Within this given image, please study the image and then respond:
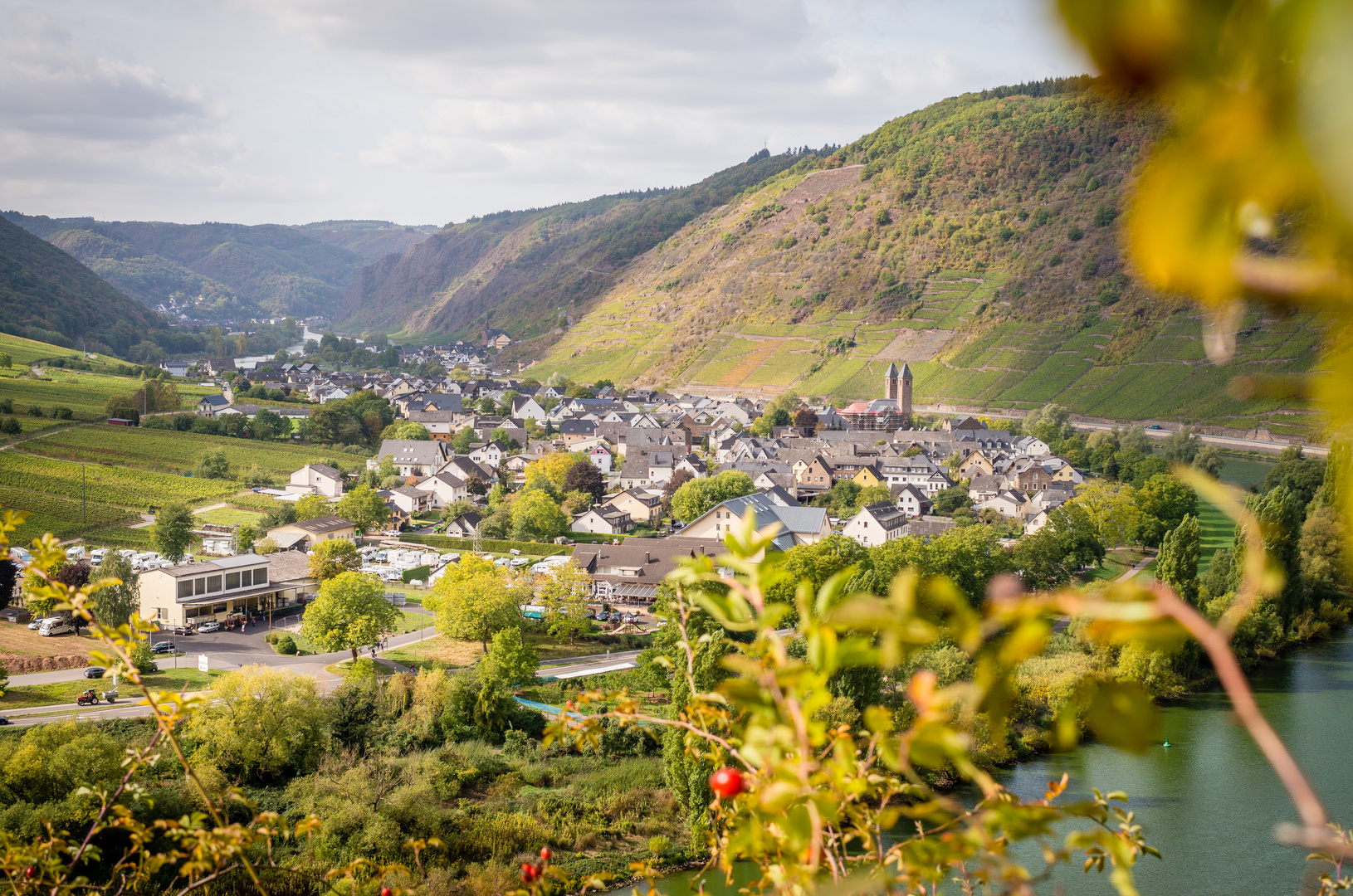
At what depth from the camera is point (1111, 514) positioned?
34.1m

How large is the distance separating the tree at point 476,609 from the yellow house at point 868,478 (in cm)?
2258

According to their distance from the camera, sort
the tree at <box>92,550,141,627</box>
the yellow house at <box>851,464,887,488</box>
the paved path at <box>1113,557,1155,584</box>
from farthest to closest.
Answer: the yellow house at <box>851,464,887,488</box>
the paved path at <box>1113,557,1155,584</box>
the tree at <box>92,550,141,627</box>

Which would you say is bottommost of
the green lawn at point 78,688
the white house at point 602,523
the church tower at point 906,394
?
the green lawn at point 78,688

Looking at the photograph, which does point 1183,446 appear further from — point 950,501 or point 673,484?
point 673,484

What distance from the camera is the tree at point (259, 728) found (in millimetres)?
16141

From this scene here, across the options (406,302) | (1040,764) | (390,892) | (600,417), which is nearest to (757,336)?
(600,417)

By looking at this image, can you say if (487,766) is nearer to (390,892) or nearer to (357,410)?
(390,892)

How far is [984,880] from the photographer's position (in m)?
1.34

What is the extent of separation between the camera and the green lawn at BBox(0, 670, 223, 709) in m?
18.8

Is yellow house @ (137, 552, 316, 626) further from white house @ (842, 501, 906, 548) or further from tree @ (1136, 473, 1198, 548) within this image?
tree @ (1136, 473, 1198, 548)

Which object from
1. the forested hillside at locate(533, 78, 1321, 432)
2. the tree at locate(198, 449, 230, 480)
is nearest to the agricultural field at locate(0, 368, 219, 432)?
the tree at locate(198, 449, 230, 480)

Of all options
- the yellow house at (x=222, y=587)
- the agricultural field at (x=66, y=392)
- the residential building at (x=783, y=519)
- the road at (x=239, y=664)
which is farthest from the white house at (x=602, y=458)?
the agricultural field at (x=66, y=392)

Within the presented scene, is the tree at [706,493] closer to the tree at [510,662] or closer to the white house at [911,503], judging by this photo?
the white house at [911,503]

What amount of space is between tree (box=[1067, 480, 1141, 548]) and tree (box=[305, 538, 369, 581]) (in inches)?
958
